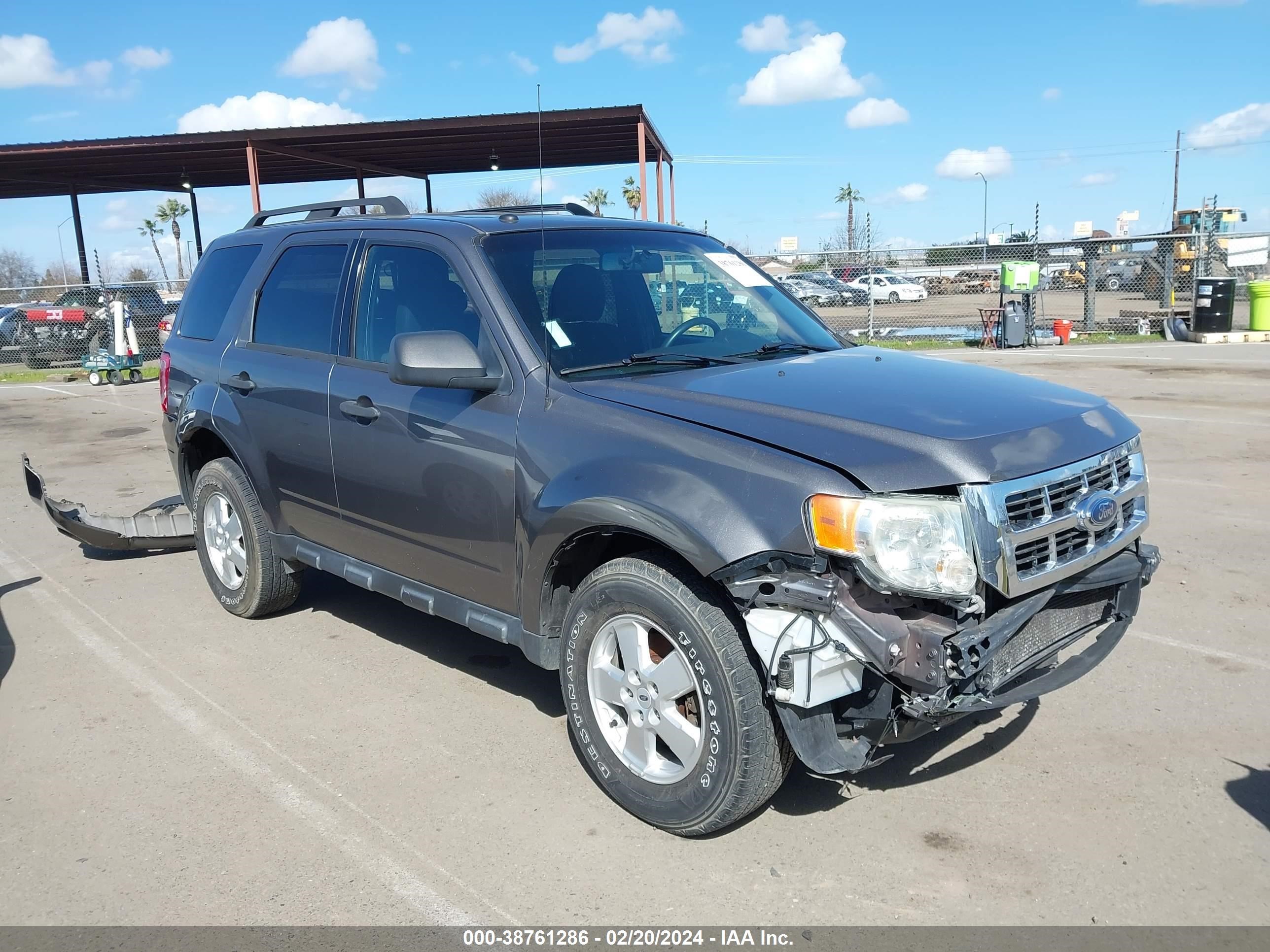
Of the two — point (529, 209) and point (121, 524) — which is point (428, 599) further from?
point (121, 524)

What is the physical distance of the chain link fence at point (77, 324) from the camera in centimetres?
2209

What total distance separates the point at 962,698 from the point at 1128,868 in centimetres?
82

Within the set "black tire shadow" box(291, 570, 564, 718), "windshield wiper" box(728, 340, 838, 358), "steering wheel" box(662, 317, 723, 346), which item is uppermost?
"steering wheel" box(662, 317, 723, 346)

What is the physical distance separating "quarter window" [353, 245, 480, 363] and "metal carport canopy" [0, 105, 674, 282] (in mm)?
12736

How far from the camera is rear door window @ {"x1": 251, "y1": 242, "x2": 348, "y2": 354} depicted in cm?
478

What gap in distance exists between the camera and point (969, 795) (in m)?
3.61

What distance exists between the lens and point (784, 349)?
439 cm

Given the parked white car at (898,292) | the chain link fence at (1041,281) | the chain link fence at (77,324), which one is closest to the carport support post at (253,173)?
the chain link fence at (77,324)

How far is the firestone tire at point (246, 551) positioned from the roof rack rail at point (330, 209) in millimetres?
1408

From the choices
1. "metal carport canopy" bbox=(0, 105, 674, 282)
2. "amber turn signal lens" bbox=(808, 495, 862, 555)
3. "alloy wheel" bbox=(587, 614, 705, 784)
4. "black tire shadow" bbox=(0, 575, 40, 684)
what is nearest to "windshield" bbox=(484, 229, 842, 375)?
"alloy wheel" bbox=(587, 614, 705, 784)

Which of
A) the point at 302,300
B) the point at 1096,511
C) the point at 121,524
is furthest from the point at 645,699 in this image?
the point at 121,524

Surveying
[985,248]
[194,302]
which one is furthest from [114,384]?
[985,248]

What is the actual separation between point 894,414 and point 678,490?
0.72 metres

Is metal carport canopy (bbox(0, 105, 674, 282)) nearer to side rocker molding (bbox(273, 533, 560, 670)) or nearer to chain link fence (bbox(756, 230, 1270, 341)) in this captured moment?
chain link fence (bbox(756, 230, 1270, 341))
